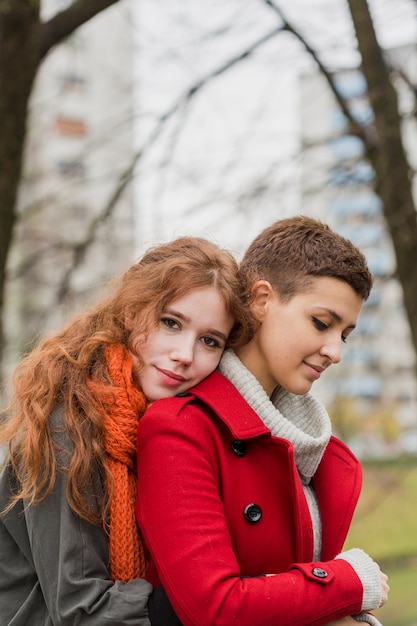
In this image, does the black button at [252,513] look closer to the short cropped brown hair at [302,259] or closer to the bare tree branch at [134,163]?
the short cropped brown hair at [302,259]

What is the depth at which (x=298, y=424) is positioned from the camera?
2.52 metres

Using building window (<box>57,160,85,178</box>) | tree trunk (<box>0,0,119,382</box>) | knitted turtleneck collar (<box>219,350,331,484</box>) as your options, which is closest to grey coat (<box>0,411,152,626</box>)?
knitted turtleneck collar (<box>219,350,331,484</box>)

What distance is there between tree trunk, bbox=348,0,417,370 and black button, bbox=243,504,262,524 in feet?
12.1

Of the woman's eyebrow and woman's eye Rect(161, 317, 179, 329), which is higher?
woman's eye Rect(161, 317, 179, 329)

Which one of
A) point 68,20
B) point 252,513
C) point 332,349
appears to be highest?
point 68,20

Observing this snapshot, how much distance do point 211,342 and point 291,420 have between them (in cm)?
35

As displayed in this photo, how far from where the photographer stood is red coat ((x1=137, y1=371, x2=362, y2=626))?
1.99 metres

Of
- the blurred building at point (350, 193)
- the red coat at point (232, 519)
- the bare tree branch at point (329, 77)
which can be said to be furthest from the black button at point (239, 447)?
the bare tree branch at point (329, 77)

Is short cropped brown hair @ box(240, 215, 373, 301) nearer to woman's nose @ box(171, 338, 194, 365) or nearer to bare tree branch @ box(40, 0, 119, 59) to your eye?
woman's nose @ box(171, 338, 194, 365)

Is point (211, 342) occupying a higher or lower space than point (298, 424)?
higher

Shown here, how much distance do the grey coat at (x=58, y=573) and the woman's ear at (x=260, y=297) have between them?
1.99 ft

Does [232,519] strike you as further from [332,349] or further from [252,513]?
[332,349]

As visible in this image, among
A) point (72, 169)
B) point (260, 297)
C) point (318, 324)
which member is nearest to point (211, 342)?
point (260, 297)

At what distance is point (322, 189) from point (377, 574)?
15.0 ft
